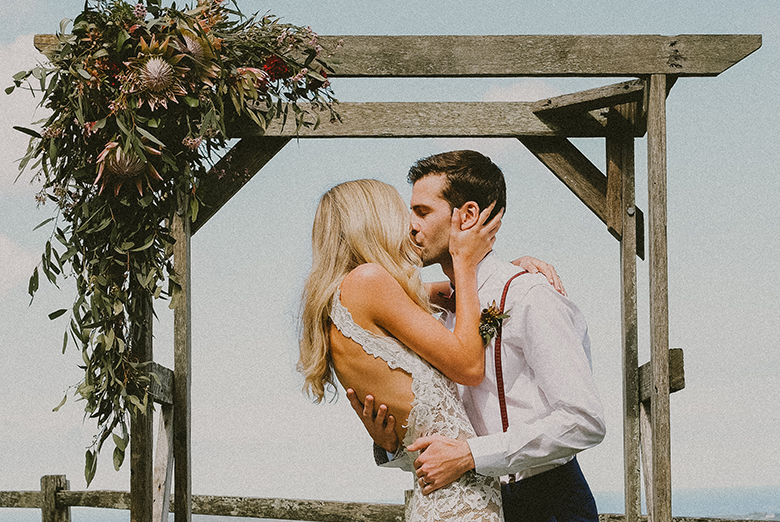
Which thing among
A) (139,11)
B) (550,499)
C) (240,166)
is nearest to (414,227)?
(550,499)

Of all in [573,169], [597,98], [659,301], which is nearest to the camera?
[659,301]

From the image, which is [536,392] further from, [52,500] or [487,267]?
[52,500]

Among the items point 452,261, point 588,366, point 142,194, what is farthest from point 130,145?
point 588,366

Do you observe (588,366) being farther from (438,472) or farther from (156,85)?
(156,85)

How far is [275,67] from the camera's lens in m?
4.64

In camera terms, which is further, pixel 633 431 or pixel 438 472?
pixel 633 431

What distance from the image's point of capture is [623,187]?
601 cm

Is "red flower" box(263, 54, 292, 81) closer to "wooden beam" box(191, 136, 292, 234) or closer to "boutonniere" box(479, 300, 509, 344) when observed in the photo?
"wooden beam" box(191, 136, 292, 234)

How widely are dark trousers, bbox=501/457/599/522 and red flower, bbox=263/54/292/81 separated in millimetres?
2188

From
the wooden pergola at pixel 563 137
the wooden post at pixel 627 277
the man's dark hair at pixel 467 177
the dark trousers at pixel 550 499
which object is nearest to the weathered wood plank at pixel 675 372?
the wooden pergola at pixel 563 137

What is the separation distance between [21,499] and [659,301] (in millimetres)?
6829

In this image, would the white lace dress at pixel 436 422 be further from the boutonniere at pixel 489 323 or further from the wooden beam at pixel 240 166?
the wooden beam at pixel 240 166

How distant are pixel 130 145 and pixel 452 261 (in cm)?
145

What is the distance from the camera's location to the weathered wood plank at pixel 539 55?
5320 millimetres
